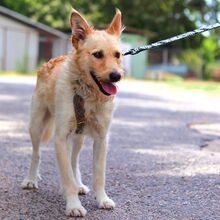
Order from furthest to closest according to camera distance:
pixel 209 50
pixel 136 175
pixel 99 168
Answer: pixel 209 50 < pixel 136 175 < pixel 99 168

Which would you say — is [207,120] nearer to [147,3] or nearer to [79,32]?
[79,32]

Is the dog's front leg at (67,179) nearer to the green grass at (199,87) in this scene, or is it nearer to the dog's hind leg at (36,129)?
the dog's hind leg at (36,129)

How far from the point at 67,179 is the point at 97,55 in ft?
3.50

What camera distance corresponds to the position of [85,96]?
4703mm

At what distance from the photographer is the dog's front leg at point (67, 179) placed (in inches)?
177

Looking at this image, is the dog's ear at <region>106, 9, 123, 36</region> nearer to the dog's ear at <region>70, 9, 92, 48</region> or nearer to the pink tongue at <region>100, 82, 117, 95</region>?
the dog's ear at <region>70, 9, 92, 48</region>

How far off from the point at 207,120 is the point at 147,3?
3633 centimetres

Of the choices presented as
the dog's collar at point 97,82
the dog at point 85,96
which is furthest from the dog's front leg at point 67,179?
the dog's collar at point 97,82

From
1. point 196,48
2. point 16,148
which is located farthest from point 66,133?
point 196,48

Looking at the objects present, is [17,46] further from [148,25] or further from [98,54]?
[98,54]

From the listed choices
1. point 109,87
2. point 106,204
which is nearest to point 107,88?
→ point 109,87

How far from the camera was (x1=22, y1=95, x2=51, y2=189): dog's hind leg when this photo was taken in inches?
212

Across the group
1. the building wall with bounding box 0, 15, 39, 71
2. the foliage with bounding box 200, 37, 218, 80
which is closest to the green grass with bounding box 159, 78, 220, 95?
the building wall with bounding box 0, 15, 39, 71

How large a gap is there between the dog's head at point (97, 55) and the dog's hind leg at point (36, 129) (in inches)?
36.4
